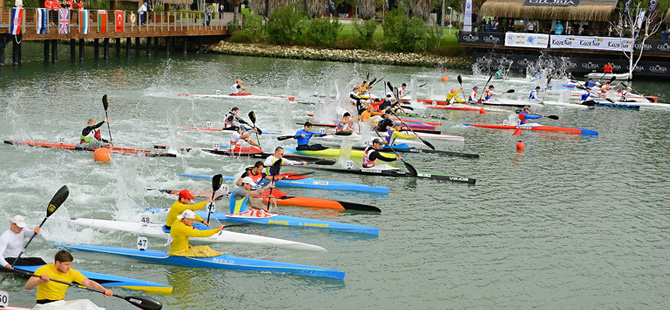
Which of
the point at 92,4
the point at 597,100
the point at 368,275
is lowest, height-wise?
the point at 368,275

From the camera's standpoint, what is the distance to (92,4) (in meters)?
58.0

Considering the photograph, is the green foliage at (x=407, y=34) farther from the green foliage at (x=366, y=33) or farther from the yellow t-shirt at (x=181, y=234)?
the yellow t-shirt at (x=181, y=234)

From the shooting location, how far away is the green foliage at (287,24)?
57.6 meters

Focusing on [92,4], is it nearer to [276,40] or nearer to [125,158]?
[276,40]

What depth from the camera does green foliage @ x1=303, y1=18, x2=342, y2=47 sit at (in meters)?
57.2

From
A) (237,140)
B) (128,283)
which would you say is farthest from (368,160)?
(128,283)

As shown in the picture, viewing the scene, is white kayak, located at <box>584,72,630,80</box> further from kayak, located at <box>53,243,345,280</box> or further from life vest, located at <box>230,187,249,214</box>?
kayak, located at <box>53,243,345,280</box>

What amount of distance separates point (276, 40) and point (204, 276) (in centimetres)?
4838

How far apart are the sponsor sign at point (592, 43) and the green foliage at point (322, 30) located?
17.0 metres

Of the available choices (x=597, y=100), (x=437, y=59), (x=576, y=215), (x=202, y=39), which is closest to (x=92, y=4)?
(x=202, y=39)

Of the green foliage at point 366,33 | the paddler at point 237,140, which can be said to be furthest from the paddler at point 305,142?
the green foliage at point 366,33

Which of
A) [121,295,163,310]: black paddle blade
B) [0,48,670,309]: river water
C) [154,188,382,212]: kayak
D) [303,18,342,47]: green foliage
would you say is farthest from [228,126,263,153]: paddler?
[303,18,342,47]: green foliage

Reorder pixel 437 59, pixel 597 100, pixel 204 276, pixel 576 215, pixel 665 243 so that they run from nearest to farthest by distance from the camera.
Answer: pixel 204 276 → pixel 665 243 → pixel 576 215 → pixel 597 100 → pixel 437 59

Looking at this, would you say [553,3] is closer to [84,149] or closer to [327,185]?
[327,185]
